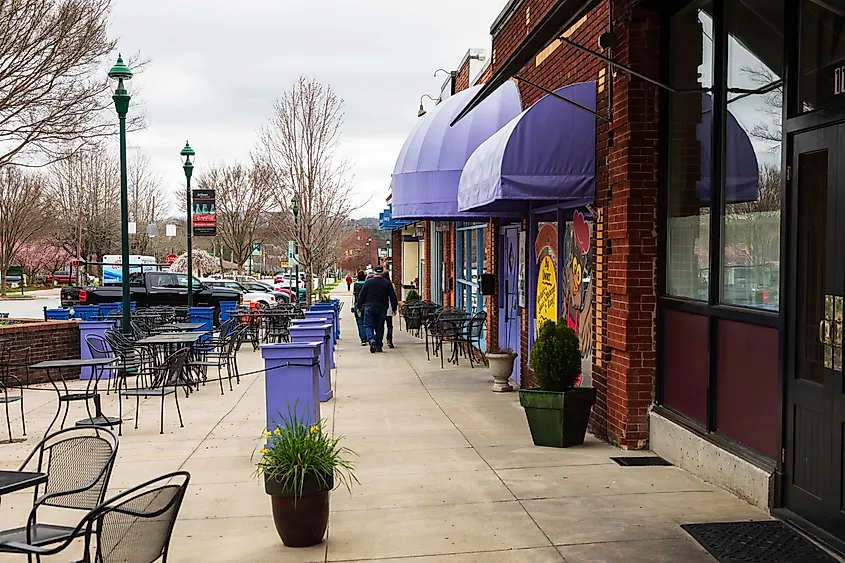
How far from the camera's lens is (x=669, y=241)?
830 cm

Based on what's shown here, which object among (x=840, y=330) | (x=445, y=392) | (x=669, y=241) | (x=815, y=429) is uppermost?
(x=669, y=241)

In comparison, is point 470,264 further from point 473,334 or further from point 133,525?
point 133,525

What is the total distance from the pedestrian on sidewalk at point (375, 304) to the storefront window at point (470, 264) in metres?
1.77

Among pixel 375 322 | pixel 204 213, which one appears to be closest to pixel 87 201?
pixel 204 213

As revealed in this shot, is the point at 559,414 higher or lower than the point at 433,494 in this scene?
higher

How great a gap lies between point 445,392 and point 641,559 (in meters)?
7.57

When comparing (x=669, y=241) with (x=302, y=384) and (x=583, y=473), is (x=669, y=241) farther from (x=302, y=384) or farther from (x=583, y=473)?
(x=302, y=384)

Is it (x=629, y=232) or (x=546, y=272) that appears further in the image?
(x=546, y=272)

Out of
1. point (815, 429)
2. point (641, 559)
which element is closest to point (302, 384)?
point (641, 559)

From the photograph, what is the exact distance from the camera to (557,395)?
868cm

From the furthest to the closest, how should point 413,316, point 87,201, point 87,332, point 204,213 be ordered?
point 87,201 < point 204,213 < point 413,316 < point 87,332

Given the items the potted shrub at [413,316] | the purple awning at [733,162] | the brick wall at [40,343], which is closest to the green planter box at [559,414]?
the purple awning at [733,162]

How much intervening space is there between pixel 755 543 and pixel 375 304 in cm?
1375

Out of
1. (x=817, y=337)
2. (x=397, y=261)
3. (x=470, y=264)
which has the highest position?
(x=397, y=261)
